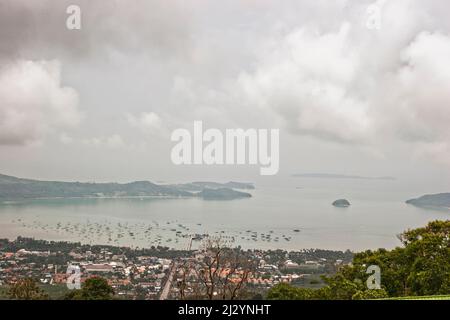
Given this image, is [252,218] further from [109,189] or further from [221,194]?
[109,189]

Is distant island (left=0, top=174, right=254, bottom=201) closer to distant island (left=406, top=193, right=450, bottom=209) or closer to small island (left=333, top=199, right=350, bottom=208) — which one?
small island (left=333, top=199, right=350, bottom=208)

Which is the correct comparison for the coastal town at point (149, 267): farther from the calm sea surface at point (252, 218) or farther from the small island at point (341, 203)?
the small island at point (341, 203)

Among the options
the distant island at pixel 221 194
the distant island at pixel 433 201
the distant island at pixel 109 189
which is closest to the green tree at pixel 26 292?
the distant island at pixel 109 189

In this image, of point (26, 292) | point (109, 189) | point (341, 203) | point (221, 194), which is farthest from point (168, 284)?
point (341, 203)

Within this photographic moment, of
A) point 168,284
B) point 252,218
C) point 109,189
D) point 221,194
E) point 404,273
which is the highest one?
point 109,189

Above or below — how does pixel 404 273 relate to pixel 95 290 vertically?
above
